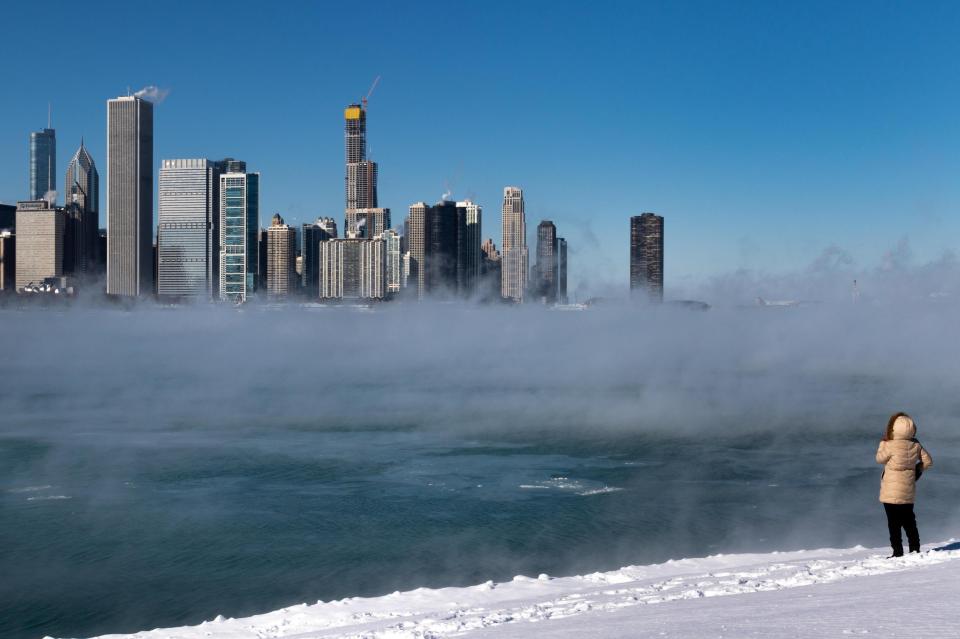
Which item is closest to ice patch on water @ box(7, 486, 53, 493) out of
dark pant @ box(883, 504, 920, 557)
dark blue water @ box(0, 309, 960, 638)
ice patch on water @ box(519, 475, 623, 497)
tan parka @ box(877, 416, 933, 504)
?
dark blue water @ box(0, 309, 960, 638)

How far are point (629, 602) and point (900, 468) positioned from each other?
5436 mm

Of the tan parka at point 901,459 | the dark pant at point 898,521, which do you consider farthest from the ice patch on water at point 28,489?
the tan parka at point 901,459

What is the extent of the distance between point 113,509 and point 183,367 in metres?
104

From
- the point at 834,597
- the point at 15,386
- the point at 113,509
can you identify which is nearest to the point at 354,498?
the point at 113,509

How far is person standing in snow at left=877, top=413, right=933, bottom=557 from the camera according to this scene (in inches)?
636

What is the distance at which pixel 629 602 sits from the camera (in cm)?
1417

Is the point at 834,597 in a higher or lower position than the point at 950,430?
higher

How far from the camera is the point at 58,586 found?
78.0 feet

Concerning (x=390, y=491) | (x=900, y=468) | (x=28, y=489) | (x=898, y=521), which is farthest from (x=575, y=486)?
(x=900, y=468)

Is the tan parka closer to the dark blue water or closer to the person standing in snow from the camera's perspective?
the person standing in snow

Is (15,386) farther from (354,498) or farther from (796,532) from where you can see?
(796,532)

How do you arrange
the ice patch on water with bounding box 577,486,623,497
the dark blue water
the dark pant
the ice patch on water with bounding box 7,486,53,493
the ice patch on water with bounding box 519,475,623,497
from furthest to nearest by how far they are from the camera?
1. the ice patch on water with bounding box 7,486,53,493
2. the ice patch on water with bounding box 519,475,623,497
3. the ice patch on water with bounding box 577,486,623,497
4. the dark blue water
5. the dark pant

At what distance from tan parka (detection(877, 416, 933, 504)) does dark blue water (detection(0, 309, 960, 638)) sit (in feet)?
31.7

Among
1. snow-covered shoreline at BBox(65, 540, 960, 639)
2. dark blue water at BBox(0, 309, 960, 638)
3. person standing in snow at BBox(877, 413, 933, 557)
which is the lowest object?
dark blue water at BBox(0, 309, 960, 638)
